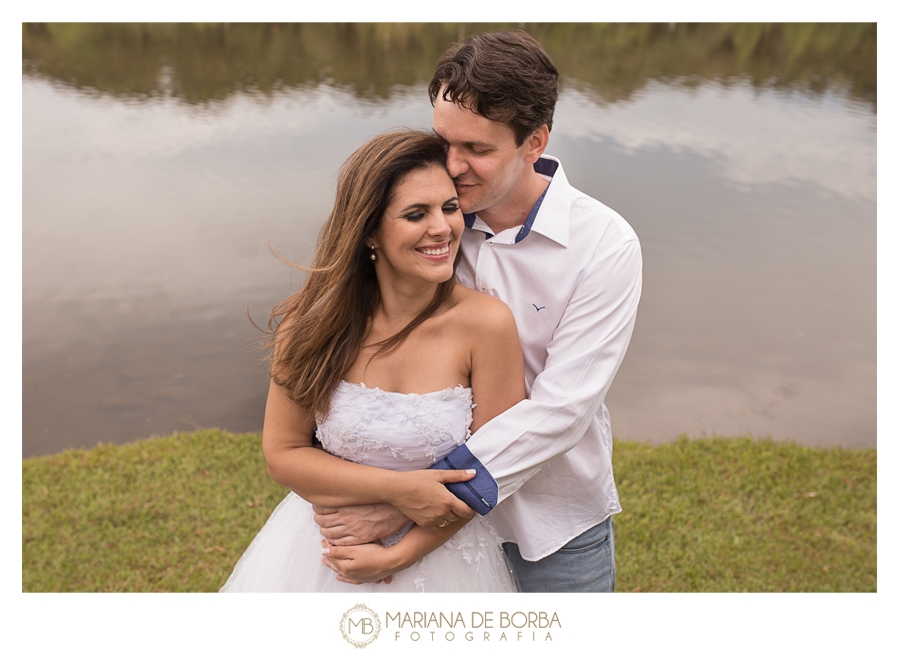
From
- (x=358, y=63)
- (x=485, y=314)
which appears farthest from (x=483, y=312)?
(x=358, y=63)

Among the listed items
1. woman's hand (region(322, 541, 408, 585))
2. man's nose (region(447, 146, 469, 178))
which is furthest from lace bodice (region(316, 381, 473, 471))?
man's nose (region(447, 146, 469, 178))

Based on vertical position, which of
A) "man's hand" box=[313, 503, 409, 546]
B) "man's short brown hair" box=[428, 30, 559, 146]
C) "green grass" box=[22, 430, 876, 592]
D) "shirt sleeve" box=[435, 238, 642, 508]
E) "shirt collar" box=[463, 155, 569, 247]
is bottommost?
"green grass" box=[22, 430, 876, 592]

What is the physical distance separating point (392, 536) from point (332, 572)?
0.27 metres

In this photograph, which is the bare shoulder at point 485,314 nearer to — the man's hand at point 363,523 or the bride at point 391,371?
the bride at point 391,371

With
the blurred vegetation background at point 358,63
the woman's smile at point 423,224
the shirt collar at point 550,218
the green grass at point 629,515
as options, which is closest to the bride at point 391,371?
the woman's smile at point 423,224

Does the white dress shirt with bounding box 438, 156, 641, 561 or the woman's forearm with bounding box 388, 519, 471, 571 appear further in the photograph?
the woman's forearm with bounding box 388, 519, 471, 571

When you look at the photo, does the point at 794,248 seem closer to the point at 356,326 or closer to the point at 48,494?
the point at 356,326

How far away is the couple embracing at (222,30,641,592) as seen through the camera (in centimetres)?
189

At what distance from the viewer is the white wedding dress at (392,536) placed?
1.94 meters

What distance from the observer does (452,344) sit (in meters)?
1.97

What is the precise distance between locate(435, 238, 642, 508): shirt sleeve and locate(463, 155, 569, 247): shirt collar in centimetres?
15

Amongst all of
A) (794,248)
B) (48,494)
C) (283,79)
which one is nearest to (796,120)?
(794,248)
